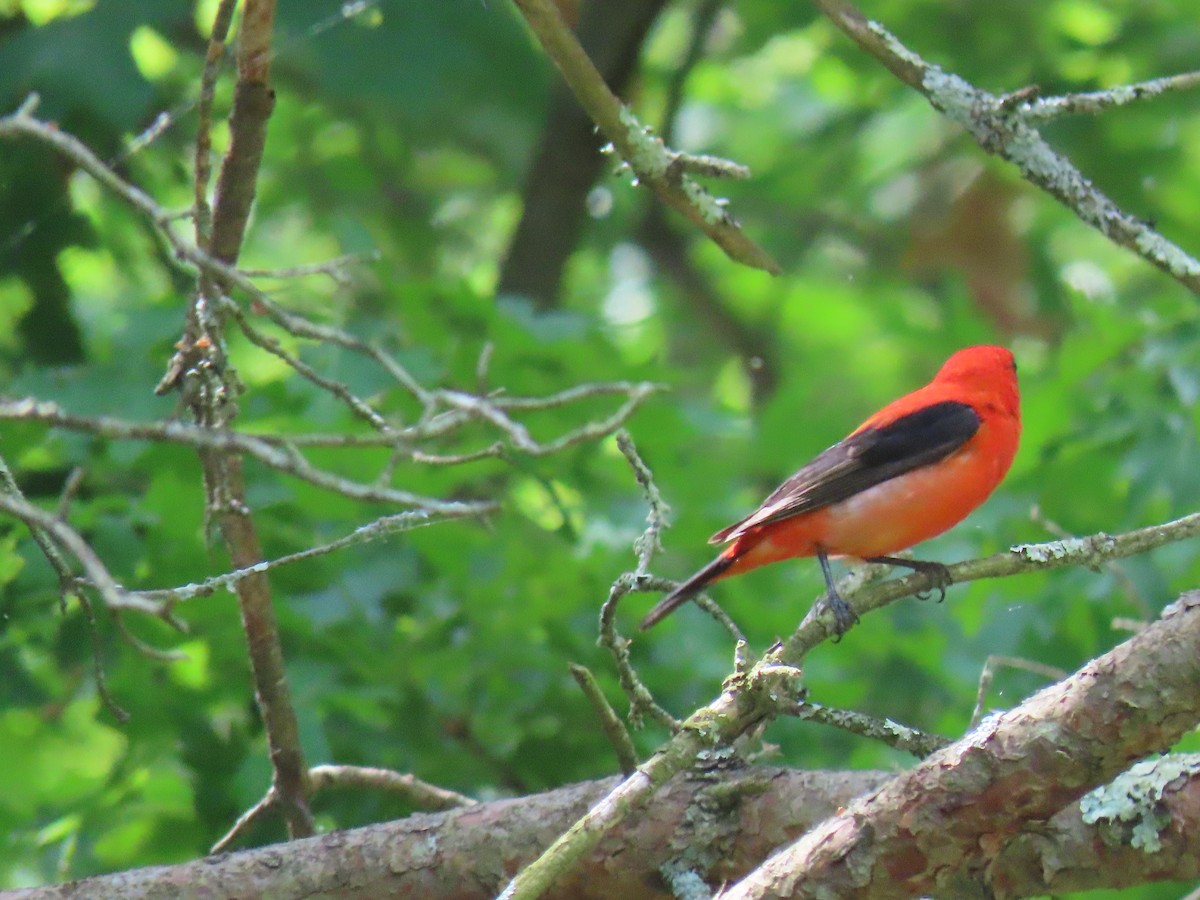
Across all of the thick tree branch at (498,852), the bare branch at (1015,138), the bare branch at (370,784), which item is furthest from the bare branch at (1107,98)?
the bare branch at (370,784)

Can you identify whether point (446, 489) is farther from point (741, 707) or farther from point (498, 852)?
point (741, 707)

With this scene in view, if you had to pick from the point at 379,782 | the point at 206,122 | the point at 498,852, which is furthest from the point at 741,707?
the point at 206,122

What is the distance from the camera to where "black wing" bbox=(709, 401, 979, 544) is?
5.11 m

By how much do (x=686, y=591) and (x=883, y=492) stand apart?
1.32m

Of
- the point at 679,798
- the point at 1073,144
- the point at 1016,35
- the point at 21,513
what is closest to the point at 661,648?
the point at 679,798

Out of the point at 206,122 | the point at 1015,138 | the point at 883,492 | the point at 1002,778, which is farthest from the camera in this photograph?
the point at 883,492

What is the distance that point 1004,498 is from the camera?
21.0 feet

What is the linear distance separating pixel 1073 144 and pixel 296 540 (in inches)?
203

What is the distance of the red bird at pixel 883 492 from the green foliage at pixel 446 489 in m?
0.40

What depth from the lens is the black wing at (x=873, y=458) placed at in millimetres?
5113

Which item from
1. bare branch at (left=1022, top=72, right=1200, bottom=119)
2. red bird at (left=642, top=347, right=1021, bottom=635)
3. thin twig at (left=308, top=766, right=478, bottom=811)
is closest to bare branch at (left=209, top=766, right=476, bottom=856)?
thin twig at (left=308, top=766, right=478, bottom=811)

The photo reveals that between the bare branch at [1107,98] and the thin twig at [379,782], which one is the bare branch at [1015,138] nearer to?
the bare branch at [1107,98]

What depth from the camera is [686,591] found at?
4.12 meters

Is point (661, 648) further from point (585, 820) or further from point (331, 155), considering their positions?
point (331, 155)
